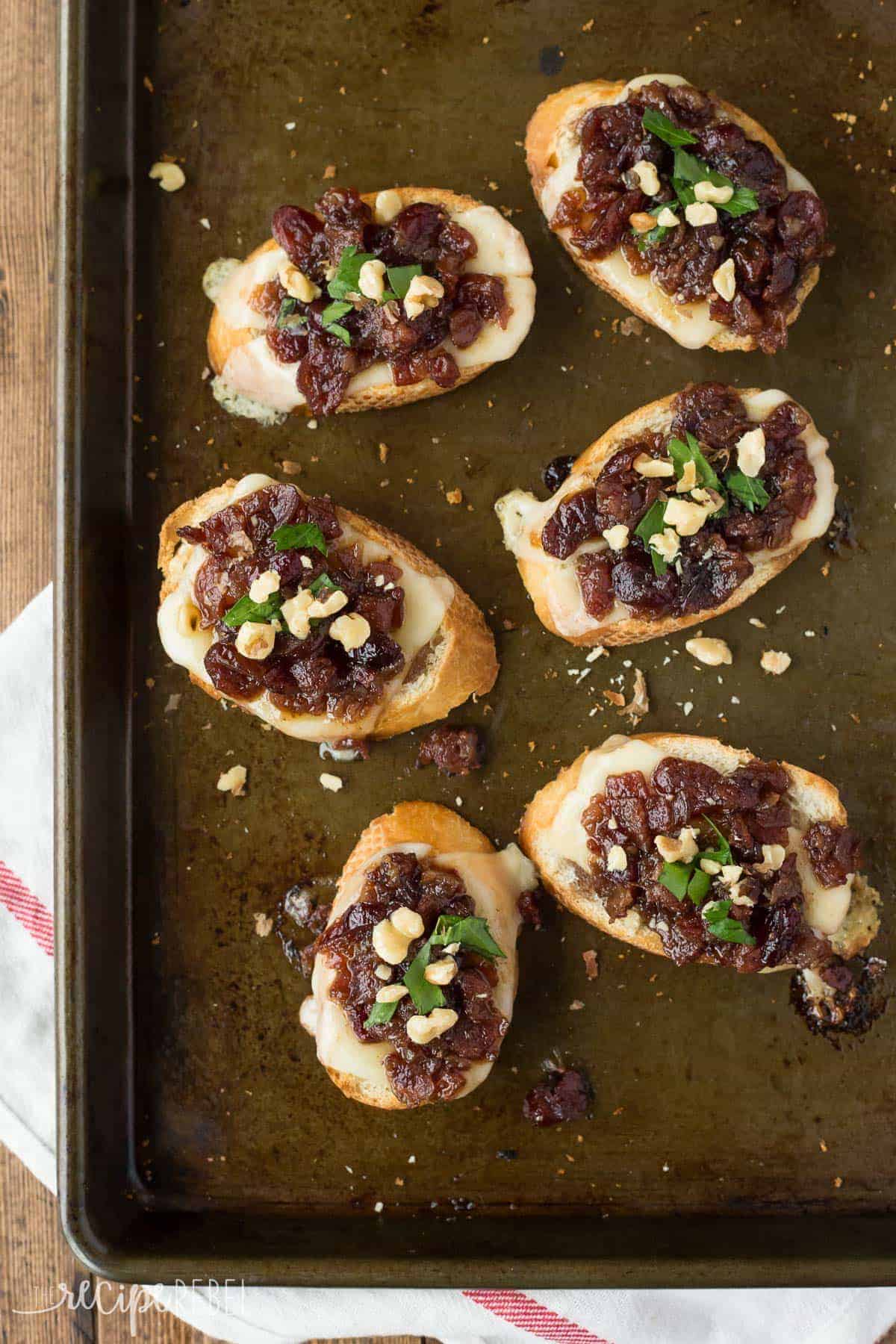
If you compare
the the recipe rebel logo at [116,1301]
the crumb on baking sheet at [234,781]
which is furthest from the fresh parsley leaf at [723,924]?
the the recipe rebel logo at [116,1301]

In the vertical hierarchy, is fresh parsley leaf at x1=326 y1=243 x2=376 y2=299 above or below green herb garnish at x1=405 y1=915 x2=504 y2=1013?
above

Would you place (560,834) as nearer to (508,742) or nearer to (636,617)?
(508,742)

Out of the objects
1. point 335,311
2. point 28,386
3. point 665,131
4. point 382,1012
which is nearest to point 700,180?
point 665,131

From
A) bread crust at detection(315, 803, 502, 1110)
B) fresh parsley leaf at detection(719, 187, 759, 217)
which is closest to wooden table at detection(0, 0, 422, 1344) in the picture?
bread crust at detection(315, 803, 502, 1110)

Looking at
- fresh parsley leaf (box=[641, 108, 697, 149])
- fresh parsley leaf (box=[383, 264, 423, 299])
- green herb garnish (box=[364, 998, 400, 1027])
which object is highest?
fresh parsley leaf (box=[641, 108, 697, 149])

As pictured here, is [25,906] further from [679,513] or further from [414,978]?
[679,513]

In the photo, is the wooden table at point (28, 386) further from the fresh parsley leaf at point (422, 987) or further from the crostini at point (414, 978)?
the fresh parsley leaf at point (422, 987)

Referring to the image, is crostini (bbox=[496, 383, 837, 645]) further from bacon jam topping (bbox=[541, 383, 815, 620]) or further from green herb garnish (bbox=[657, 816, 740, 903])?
green herb garnish (bbox=[657, 816, 740, 903])
